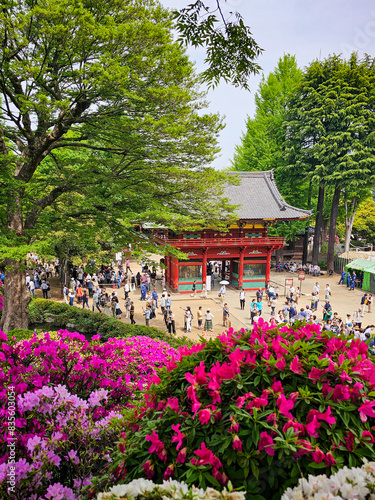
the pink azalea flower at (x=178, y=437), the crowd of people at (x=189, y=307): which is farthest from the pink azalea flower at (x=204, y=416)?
the crowd of people at (x=189, y=307)

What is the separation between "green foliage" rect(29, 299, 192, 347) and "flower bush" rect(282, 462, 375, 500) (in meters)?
9.84

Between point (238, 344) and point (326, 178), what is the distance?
28.1 meters

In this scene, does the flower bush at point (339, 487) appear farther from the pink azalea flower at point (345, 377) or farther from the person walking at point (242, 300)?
the person walking at point (242, 300)

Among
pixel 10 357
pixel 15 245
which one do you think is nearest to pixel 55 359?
pixel 10 357

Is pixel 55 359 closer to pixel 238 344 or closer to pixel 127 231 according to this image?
pixel 238 344

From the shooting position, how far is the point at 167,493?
180 cm

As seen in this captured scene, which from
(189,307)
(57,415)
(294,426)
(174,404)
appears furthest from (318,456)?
(189,307)

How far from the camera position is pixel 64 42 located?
772 cm

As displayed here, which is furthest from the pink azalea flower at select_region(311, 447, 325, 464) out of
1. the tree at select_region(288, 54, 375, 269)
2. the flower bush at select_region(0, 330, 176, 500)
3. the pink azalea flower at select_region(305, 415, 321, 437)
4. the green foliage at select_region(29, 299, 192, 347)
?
the tree at select_region(288, 54, 375, 269)

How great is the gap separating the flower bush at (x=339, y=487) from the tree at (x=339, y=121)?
94.0ft

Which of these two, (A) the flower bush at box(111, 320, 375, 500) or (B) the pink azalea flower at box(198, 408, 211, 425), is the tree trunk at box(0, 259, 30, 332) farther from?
(B) the pink azalea flower at box(198, 408, 211, 425)

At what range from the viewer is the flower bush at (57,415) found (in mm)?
2666

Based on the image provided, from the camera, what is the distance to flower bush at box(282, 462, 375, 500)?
1.66m

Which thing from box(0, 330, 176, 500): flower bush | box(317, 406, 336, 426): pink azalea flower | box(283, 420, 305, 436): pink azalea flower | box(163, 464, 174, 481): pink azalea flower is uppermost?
box(317, 406, 336, 426): pink azalea flower
